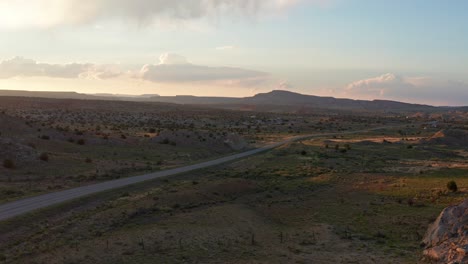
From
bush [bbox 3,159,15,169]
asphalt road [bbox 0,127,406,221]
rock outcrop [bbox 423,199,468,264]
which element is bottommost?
asphalt road [bbox 0,127,406,221]

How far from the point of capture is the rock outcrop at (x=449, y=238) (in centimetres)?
1513

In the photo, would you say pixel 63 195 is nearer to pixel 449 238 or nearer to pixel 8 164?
pixel 8 164

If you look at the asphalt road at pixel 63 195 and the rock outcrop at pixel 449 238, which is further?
the asphalt road at pixel 63 195

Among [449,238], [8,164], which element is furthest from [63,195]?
[449,238]

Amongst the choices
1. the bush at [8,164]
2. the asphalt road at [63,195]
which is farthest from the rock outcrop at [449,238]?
the bush at [8,164]

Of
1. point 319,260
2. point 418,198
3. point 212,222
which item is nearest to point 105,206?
point 212,222

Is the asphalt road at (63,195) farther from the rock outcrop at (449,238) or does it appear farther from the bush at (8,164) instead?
the rock outcrop at (449,238)

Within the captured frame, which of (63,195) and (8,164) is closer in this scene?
(63,195)

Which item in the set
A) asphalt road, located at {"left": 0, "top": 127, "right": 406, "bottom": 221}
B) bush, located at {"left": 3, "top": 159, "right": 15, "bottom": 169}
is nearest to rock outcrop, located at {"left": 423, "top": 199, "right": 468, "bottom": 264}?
asphalt road, located at {"left": 0, "top": 127, "right": 406, "bottom": 221}

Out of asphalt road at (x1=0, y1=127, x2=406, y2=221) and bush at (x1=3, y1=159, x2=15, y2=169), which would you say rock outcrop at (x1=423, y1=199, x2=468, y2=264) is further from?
bush at (x1=3, y1=159, x2=15, y2=169)

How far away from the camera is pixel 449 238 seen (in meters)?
16.7

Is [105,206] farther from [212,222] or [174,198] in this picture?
[212,222]

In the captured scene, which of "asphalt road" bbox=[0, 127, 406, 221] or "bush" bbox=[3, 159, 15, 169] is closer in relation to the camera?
"asphalt road" bbox=[0, 127, 406, 221]

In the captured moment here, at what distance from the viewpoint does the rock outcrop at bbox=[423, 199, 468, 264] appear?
49.6ft
